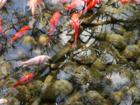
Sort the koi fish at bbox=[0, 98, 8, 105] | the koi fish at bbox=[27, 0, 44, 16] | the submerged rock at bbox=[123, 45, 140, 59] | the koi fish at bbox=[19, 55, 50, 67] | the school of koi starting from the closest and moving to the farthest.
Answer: the koi fish at bbox=[0, 98, 8, 105] < the koi fish at bbox=[19, 55, 50, 67] < the submerged rock at bbox=[123, 45, 140, 59] < the school of koi < the koi fish at bbox=[27, 0, 44, 16]

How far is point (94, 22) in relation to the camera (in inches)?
188

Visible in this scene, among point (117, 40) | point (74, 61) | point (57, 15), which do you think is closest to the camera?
point (74, 61)

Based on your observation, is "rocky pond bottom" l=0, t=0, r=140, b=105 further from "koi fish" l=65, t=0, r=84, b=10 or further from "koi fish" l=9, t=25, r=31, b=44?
"koi fish" l=65, t=0, r=84, b=10

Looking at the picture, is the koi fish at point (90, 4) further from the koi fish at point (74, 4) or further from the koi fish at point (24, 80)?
the koi fish at point (24, 80)

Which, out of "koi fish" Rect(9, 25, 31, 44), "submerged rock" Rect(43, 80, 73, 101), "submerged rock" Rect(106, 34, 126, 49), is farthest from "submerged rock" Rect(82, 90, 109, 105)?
"koi fish" Rect(9, 25, 31, 44)

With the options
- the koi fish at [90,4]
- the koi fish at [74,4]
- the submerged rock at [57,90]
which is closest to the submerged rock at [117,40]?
the koi fish at [90,4]

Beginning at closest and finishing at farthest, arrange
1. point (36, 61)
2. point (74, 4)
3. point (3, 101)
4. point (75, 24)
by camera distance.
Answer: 1. point (3, 101)
2. point (36, 61)
3. point (75, 24)
4. point (74, 4)

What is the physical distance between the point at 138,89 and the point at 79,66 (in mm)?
669

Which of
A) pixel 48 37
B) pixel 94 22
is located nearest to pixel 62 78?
pixel 48 37

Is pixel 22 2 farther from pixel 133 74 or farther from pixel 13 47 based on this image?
pixel 133 74

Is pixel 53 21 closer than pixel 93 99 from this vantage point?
No

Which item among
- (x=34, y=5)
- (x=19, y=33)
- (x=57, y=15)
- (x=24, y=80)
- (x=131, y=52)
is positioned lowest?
(x=24, y=80)

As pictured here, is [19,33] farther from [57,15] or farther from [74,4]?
[74,4]

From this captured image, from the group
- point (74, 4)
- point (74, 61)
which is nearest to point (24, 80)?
point (74, 61)
